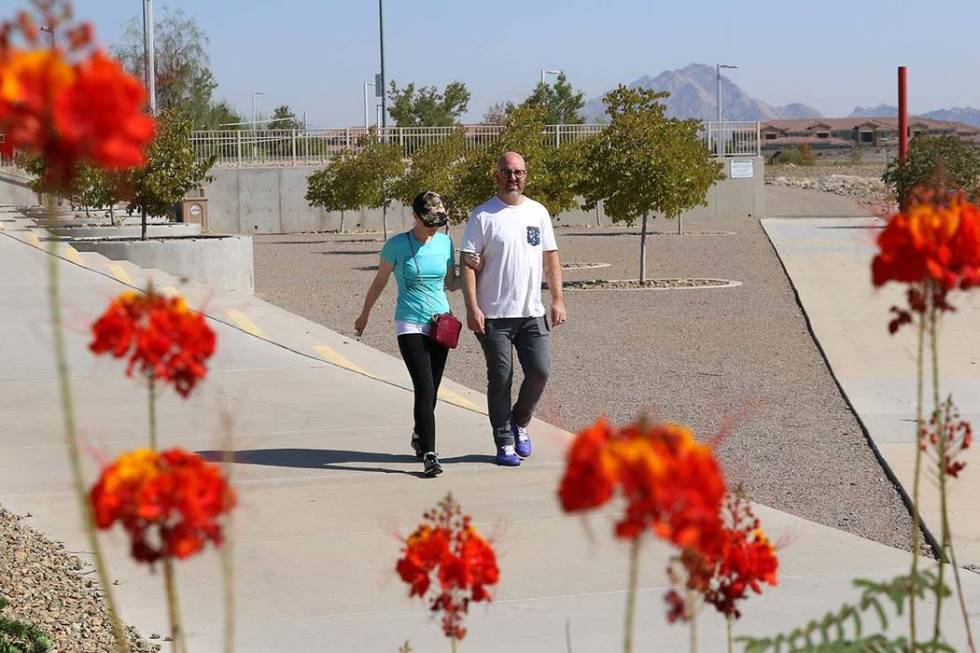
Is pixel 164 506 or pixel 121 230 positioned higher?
pixel 164 506

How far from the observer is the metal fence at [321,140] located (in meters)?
49.0

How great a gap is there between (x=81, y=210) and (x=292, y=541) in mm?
31164

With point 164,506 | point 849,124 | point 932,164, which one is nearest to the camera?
point 164,506

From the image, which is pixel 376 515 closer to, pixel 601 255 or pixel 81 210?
pixel 601 255

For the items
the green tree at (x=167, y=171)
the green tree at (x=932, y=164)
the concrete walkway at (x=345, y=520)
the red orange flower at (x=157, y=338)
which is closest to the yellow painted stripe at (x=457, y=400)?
the concrete walkway at (x=345, y=520)

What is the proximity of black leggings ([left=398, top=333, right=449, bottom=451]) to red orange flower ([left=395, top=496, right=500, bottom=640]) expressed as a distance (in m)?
5.56

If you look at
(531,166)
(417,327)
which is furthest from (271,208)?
(417,327)

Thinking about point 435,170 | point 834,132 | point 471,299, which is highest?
point 834,132

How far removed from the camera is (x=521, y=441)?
8.59 meters

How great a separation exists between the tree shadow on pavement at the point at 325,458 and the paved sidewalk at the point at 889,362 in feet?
8.28

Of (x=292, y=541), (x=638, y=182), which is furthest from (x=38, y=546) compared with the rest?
(x=638, y=182)

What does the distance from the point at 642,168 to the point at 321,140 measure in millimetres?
26062

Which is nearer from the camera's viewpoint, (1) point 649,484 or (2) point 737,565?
(1) point 649,484

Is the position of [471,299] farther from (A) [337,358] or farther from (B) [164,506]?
(B) [164,506]
